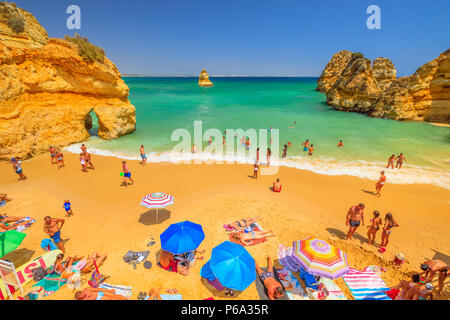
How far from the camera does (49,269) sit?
19.7ft

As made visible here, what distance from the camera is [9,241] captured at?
5.77 metres

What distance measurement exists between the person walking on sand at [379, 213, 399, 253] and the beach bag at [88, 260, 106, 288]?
923 centimetres

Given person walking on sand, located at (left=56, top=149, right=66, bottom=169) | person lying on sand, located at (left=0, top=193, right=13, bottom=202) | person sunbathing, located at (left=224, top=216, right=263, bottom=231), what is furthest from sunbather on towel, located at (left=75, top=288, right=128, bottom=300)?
person walking on sand, located at (left=56, top=149, right=66, bottom=169)

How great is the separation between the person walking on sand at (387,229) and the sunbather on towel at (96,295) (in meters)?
8.60

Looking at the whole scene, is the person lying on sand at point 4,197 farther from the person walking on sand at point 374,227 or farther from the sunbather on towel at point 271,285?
the person walking on sand at point 374,227

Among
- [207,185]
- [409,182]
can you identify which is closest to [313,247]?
[207,185]

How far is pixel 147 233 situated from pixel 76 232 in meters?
2.77

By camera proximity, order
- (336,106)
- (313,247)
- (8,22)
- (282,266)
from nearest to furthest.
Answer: (313,247), (282,266), (8,22), (336,106)

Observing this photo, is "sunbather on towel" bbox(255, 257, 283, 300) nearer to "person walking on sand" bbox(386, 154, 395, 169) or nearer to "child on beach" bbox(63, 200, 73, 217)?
"child on beach" bbox(63, 200, 73, 217)

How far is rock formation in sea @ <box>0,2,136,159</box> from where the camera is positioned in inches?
566

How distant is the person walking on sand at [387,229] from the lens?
6969 mm

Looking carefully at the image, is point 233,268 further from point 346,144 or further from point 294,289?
point 346,144

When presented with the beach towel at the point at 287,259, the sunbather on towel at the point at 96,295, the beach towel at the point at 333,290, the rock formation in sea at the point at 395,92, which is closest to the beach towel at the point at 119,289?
the sunbather on towel at the point at 96,295

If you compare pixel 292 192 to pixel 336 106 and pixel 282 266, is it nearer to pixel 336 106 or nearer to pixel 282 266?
pixel 282 266
